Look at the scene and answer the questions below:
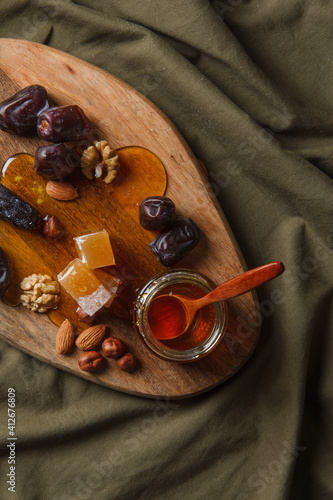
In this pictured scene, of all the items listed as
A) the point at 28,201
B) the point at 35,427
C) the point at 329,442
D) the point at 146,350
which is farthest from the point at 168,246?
the point at 329,442

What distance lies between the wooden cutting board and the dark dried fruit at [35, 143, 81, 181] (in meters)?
0.09

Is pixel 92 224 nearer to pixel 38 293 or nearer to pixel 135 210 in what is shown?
pixel 135 210

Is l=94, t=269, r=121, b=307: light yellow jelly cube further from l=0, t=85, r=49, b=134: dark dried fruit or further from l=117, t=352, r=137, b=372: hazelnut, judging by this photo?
l=0, t=85, r=49, b=134: dark dried fruit

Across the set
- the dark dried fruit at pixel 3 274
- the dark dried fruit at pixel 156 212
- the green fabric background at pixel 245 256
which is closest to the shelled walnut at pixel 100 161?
the dark dried fruit at pixel 156 212

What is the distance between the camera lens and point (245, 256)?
1.43 meters

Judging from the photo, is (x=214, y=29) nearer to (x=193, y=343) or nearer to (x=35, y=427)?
(x=193, y=343)

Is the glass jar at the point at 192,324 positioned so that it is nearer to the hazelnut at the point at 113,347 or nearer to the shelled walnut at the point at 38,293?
the hazelnut at the point at 113,347

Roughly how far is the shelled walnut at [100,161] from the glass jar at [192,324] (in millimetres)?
336

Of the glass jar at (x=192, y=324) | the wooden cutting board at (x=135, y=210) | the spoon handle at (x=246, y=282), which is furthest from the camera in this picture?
the wooden cutting board at (x=135, y=210)

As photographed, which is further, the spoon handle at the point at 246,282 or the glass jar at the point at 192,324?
the glass jar at the point at 192,324

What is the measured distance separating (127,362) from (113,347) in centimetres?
6

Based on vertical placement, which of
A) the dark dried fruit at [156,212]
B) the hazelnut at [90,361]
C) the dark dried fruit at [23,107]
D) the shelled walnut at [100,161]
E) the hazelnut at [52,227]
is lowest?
the hazelnut at [90,361]

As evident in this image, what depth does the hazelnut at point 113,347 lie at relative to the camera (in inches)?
53.2

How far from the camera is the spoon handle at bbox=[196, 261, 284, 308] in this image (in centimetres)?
114
